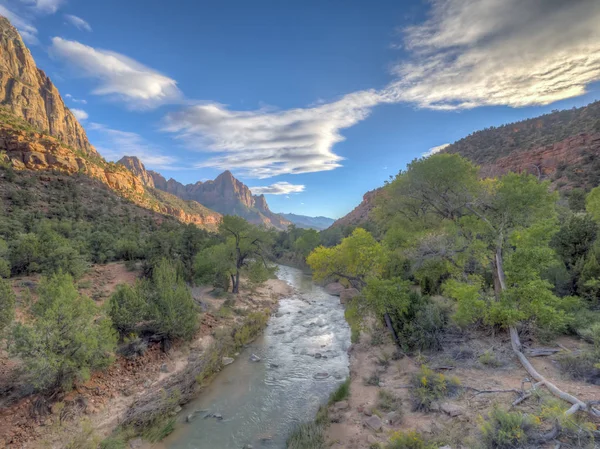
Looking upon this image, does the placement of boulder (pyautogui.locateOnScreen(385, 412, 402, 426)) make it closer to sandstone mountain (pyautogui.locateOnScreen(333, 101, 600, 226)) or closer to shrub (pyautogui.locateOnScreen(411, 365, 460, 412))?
shrub (pyautogui.locateOnScreen(411, 365, 460, 412))

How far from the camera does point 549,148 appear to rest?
46.4m

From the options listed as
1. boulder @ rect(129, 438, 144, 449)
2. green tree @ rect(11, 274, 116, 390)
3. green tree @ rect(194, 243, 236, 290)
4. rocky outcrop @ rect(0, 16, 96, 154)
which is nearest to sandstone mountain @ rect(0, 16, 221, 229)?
rocky outcrop @ rect(0, 16, 96, 154)

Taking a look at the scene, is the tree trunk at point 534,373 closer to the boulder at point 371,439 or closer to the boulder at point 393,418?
the boulder at point 393,418

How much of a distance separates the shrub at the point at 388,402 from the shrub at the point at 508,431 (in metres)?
3.55

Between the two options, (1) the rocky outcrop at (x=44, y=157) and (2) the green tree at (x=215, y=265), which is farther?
(1) the rocky outcrop at (x=44, y=157)

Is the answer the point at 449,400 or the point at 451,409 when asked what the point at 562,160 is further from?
the point at 451,409

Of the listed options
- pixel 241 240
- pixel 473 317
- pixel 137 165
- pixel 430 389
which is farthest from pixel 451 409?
pixel 137 165

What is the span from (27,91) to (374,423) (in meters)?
103

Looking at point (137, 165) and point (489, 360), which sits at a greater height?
point (137, 165)

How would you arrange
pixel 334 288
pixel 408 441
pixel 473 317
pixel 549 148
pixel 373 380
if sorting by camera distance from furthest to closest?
pixel 549 148, pixel 334 288, pixel 473 317, pixel 373 380, pixel 408 441

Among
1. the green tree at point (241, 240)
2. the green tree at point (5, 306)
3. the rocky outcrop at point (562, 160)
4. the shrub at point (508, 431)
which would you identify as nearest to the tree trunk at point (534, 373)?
the shrub at point (508, 431)

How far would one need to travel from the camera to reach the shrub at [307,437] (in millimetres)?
8305

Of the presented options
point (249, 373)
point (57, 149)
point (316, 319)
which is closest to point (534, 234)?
point (249, 373)

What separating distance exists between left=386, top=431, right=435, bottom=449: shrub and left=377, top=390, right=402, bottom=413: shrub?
2.20 metres
